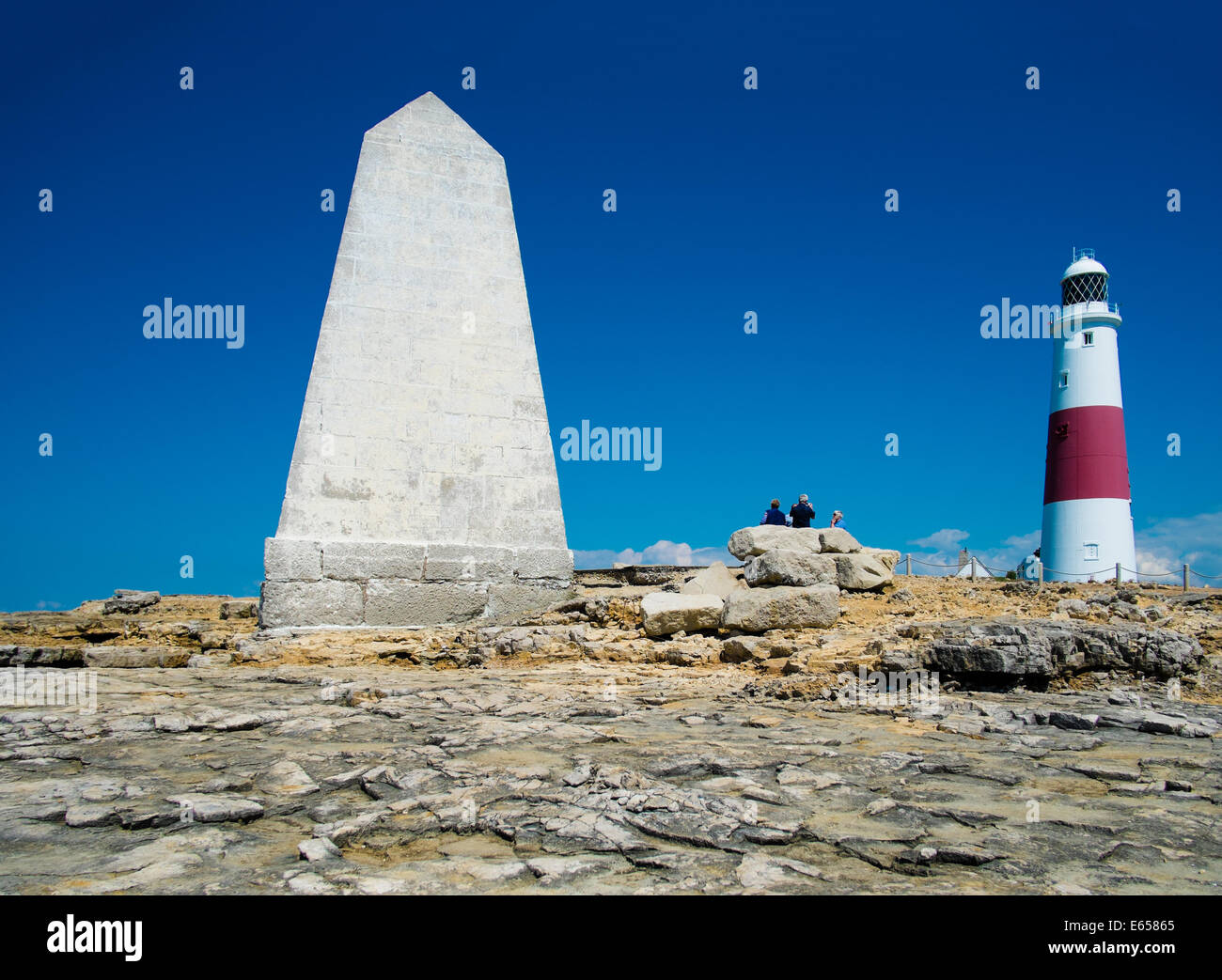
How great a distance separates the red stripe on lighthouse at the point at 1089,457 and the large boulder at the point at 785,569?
16386 mm

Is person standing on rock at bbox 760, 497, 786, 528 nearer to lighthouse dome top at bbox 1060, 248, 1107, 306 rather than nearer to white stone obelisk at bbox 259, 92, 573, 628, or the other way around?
white stone obelisk at bbox 259, 92, 573, 628

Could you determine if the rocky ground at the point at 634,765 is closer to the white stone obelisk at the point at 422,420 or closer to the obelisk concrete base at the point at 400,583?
the obelisk concrete base at the point at 400,583

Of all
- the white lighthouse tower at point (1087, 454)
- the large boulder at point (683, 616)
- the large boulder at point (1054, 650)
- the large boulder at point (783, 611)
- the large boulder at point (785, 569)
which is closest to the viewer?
the large boulder at point (1054, 650)

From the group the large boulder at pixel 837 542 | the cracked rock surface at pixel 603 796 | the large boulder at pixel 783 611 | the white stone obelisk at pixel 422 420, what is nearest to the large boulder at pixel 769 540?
the large boulder at pixel 837 542

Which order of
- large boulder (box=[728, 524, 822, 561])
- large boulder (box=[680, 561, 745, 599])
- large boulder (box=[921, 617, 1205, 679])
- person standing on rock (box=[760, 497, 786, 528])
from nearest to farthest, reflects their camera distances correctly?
large boulder (box=[921, 617, 1205, 679])
large boulder (box=[680, 561, 745, 599])
large boulder (box=[728, 524, 822, 561])
person standing on rock (box=[760, 497, 786, 528])

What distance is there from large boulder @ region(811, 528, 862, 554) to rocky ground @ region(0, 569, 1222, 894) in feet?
6.13

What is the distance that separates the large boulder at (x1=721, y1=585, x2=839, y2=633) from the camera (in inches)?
289

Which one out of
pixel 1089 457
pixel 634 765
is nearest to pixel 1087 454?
pixel 1089 457

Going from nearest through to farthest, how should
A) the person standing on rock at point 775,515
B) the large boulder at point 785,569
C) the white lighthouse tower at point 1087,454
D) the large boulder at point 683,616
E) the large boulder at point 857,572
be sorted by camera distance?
the large boulder at point 683,616, the large boulder at point 785,569, the large boulder at point 857,572, the person standing on rock at point 775,515, the white lighthouse tower at point 1087,454

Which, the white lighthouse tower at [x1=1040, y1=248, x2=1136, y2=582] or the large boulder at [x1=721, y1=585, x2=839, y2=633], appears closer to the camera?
the large boulder at [x1=721, y1=585, x2=839, y2=633]

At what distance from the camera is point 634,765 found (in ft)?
11.7

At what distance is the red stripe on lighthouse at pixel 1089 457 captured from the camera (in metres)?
21.0

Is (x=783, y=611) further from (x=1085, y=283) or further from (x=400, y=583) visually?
(x=1085, y=283)

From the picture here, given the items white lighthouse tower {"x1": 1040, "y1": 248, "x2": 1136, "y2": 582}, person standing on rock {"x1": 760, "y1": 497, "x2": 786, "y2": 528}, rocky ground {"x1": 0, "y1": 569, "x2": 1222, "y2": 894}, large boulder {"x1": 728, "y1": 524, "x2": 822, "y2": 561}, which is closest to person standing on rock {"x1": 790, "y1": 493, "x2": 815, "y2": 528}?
person standing on rock {"x1": 760, "y1": 497, "x2": 786, "y2": 528}
